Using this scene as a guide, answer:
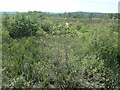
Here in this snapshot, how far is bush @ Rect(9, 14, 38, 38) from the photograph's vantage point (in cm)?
847

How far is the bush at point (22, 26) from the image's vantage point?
27.8 feet

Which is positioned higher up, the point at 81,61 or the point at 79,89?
the point at 81,61

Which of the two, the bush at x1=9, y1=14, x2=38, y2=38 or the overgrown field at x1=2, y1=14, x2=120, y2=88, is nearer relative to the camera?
the overgrown field at x1=2, y1=14, x2=120, y2=88

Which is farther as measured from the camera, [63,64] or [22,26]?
[22,26]

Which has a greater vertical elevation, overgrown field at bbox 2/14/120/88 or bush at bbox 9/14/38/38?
bush at bbox 9/14/38/38

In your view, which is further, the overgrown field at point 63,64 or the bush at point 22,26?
the bush at point 22,26

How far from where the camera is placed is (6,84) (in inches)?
116

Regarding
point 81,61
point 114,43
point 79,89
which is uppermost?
point 114,43

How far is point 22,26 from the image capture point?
8891mm

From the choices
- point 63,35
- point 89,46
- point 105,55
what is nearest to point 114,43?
point 105,55

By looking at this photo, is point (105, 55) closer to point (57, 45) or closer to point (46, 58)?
point (57, 45)

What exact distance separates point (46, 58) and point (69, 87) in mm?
850

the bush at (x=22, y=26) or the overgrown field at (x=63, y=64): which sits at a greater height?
the bush at (x=22, y=26)

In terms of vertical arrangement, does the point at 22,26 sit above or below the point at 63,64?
above
